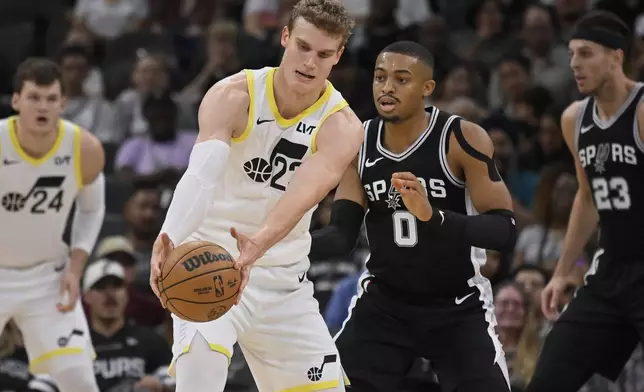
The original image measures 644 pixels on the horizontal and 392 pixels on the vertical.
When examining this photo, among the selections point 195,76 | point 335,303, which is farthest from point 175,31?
point 335,303

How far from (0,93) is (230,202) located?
7.88 m

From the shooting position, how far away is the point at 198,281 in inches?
197

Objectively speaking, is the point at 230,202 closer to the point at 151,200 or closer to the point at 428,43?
the point at 151,200

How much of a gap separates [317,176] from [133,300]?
457 cm

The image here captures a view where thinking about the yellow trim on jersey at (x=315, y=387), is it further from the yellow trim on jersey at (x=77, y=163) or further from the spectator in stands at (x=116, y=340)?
the spectator in stands at (x=116, y=340)

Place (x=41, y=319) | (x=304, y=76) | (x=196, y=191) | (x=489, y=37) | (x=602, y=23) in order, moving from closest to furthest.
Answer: (x=196, y=191) → (x=304, y=76) → (x=602, y=23) → (x=41, y=319) → (x=489, y=37)

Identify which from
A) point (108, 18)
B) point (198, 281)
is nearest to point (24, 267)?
point (198, 281)

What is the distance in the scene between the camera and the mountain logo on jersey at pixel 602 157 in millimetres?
6730

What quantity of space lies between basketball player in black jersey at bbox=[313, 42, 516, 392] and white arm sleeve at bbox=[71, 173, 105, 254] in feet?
6.66

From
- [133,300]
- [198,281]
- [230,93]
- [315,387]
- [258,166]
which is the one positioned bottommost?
[133,300]

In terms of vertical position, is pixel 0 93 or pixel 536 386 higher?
pixel 0 93

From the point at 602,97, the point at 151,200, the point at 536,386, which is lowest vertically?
the point at 536,386

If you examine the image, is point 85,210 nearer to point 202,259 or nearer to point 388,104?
point 388,104

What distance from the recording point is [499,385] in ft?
19.5
